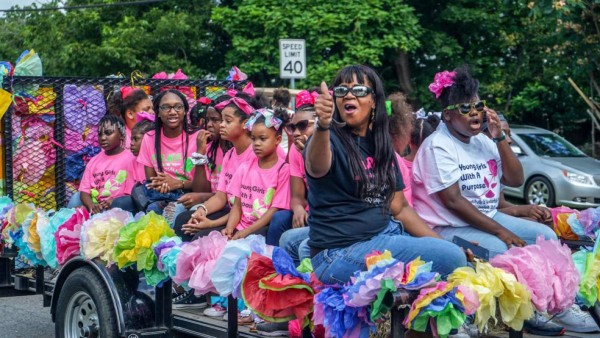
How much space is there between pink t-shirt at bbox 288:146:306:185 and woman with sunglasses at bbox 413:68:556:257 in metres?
0.80

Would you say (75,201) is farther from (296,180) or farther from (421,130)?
(421,130)

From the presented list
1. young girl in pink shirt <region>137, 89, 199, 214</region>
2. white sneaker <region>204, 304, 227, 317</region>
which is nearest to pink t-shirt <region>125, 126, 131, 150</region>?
young girl in pink shirt <region>137, 89, 199, 214</region>

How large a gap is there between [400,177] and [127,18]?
20894 mm

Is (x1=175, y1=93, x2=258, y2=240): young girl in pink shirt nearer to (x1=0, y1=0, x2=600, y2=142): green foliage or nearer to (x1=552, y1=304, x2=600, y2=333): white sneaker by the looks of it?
(x1=552, y1=304, x2=600, y2=333): white sneaker

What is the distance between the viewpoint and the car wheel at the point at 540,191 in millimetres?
16625

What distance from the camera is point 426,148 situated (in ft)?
16.2

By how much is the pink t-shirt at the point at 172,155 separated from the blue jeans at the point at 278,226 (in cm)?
148

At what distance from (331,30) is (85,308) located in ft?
53.2

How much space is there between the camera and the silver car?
16.1 metres

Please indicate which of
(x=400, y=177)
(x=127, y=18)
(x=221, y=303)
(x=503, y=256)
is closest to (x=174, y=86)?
(x=221, y=303)

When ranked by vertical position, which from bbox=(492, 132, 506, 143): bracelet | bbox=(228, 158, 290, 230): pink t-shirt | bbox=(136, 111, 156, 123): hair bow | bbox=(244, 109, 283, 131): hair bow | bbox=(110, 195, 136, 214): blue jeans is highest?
bbox=(136, 111, 156, 123): hair bow

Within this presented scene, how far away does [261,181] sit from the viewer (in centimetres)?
561

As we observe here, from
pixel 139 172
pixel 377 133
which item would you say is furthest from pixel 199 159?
pixel 377 133

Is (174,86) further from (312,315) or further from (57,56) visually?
(57,56)
